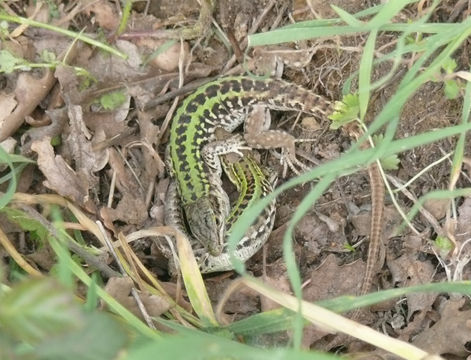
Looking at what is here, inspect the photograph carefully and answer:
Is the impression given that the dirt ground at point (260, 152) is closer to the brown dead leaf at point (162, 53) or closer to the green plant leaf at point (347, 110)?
the brown dead leaf at point (162, 53)

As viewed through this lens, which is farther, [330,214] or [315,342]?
[330,214]

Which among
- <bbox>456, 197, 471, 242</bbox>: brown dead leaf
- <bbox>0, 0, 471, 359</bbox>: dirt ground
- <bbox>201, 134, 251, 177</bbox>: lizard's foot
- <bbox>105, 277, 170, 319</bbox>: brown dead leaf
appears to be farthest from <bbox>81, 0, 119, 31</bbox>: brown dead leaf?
<bbox>456, 197, 471, 242</bbox>: brown dead leaf

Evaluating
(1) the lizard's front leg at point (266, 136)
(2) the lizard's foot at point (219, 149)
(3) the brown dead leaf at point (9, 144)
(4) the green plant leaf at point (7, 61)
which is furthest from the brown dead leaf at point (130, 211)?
(4) the green plant leaf at point (7, 61)

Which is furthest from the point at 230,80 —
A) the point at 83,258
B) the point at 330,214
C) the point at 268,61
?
the point at 83,258

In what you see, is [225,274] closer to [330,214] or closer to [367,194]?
[330,214]

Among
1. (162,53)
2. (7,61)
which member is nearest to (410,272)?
(162,53)

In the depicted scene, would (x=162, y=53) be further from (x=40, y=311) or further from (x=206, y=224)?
(x=40, y=311)
